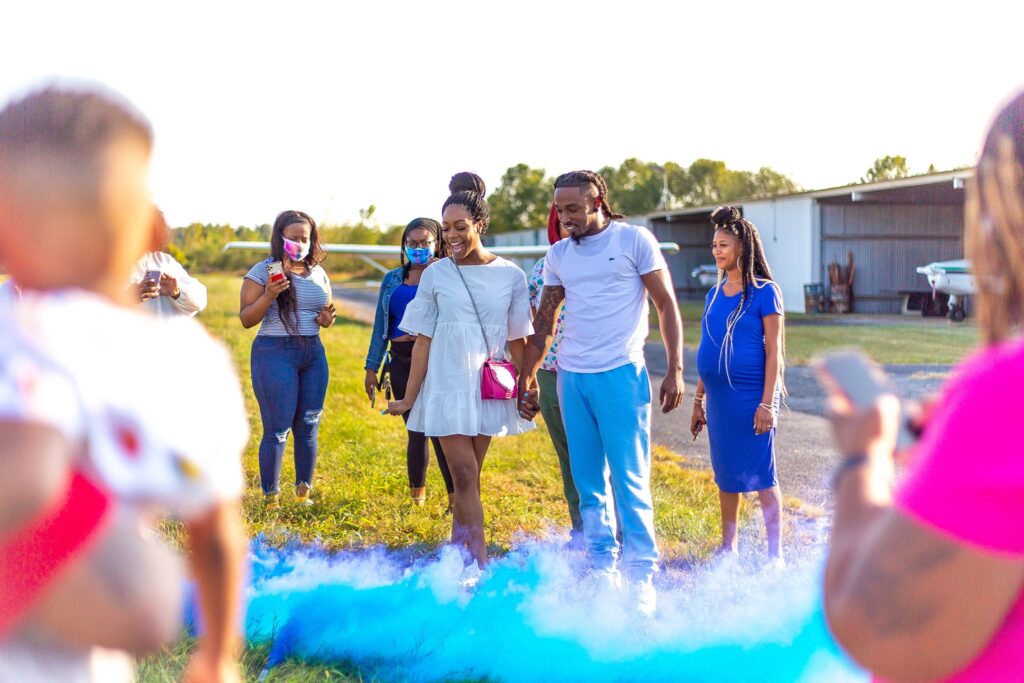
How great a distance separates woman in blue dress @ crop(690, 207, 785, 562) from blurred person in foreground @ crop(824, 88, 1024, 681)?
11.3ft

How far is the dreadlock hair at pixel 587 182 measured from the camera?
4.32 metres

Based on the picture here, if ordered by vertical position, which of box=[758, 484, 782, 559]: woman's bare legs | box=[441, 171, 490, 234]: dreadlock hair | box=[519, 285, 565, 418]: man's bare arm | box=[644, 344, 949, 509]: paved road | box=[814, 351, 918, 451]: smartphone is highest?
box=[441, 171, 490, 234]: dreadlock hair

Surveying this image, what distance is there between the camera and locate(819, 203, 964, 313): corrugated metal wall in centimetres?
2872

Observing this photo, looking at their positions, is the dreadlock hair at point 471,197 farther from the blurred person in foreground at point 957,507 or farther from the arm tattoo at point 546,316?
the blurred person in foreground at point 957,507

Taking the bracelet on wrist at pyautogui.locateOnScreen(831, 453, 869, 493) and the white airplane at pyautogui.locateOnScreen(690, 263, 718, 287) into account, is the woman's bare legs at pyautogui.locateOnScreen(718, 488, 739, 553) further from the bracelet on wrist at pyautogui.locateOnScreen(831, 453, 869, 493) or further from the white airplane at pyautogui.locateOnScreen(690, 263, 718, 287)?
the white airplane at pyautogui.locateOnScreen(690, 263, 718, 287)

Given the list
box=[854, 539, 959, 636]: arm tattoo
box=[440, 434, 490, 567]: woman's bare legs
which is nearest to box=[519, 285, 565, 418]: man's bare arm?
box=[440, 434, 490, 567]: woman's bare legs

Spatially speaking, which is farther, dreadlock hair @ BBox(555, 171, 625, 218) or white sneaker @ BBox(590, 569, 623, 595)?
dreadlock hair @ BBox(555, 171, 625, 218)

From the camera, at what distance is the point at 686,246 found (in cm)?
3741

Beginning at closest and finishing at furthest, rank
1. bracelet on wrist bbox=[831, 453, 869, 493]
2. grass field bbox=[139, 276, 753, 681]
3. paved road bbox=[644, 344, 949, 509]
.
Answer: bracelet on wrist bbox=[831, 453, 869, 493]
grass field bbox=[139, 276, 753, 681]
paved road bbox=[644, 344, 949, 509]

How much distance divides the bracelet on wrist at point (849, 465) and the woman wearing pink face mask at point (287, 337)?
16.4 ft

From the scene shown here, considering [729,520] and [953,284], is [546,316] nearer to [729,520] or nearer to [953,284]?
[729,520]

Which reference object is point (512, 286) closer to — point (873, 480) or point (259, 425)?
point (873, 480)

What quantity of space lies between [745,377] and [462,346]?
1.42 meters

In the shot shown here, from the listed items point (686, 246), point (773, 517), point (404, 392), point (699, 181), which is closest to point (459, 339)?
point (404, 392)
